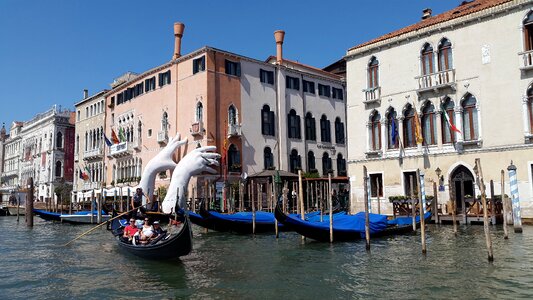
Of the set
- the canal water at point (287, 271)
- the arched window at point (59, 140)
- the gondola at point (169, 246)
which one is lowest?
the canal water at point (287, 271)

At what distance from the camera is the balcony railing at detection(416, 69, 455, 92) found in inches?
592

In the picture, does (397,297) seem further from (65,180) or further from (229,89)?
(65,180)

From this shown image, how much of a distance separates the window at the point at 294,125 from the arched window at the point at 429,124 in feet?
29.3

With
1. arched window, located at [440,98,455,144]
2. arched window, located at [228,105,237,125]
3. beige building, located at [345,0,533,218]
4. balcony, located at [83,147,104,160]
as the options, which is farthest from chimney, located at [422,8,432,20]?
balcony, located at [83,147,104,160]

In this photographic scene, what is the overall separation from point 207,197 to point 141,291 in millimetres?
11929

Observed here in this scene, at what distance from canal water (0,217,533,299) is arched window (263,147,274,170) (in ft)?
34.0

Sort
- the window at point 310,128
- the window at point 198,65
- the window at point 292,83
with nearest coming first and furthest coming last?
the window at point 198,65, the window at point 292,83, the window at point 310,128

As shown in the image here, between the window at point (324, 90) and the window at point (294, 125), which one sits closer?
the window at point (294, 125)

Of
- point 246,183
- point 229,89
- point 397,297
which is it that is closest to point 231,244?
point 397,297

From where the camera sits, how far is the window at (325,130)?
25391 mm

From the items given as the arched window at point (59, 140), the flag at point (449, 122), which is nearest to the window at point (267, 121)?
the flag at point (449, 122)

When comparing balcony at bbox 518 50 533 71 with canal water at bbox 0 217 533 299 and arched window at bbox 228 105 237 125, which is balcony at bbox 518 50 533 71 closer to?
canal water at bbox 0 217 533 299

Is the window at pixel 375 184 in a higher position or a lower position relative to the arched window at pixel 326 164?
lower

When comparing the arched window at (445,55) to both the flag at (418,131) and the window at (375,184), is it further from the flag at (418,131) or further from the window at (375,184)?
the window at (375,184)
